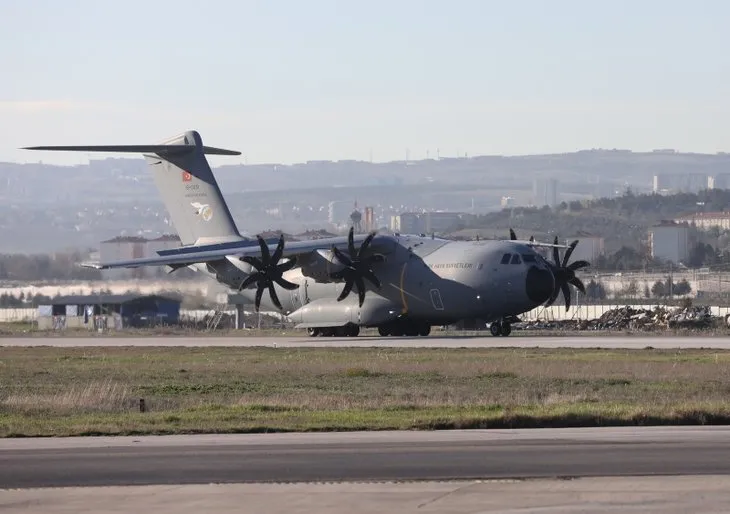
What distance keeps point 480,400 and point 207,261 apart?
3114 cm

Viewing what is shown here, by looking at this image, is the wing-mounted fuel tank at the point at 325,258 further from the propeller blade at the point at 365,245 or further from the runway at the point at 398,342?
the runway at the point at 398,342

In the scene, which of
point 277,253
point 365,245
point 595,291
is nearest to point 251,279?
point 277,253

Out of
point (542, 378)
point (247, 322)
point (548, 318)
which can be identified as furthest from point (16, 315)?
point (542, 378)

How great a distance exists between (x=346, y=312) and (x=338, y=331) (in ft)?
6.80

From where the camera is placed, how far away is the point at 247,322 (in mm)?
81312

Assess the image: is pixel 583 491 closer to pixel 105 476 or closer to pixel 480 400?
pixel 105 476

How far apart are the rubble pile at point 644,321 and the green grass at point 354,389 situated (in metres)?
21.8

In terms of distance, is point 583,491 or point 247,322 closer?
point 583,491

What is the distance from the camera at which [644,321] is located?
68.4 meters

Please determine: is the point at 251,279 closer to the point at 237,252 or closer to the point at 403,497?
the point at 237,252

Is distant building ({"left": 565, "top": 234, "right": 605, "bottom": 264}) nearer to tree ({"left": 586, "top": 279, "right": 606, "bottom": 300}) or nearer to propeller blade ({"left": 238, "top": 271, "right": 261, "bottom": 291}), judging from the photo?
tree ({"left": 586, "top": 279, "right": 606, "bottom": 300})

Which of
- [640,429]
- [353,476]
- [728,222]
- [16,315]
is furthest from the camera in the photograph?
[728,222]

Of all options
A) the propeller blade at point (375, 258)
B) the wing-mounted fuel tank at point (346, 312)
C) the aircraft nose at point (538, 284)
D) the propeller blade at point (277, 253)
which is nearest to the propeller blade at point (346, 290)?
the propeller blade at point (375, 258)

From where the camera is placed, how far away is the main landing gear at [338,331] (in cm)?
5859
